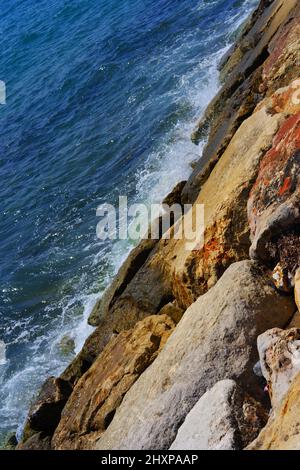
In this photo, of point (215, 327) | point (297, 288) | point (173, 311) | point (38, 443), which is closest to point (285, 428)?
point (297, 288)

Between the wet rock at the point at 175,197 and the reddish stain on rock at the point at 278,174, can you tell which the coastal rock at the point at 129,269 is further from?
the reddish stain on rock at the point at 278,174

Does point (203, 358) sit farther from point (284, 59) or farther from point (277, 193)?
point (284, 59)

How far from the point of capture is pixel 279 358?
8992mm

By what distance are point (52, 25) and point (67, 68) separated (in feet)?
37.5

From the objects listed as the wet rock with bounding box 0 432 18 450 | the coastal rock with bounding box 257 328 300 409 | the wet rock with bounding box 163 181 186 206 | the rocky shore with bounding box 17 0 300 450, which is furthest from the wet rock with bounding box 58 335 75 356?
the coastal rock with bounding box 257 328 300 409

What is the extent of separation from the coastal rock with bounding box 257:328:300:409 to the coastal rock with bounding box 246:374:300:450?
20.0 inches

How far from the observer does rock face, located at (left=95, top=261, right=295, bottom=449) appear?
32.0ft

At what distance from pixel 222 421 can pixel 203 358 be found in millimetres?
1480

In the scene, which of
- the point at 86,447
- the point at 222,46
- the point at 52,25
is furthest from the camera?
the point at 52,25

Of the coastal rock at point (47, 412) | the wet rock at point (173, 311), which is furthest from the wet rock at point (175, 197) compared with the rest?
the coastal rock at point (47, 412)

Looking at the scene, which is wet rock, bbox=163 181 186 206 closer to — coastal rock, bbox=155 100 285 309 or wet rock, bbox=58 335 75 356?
coastal rock, bbox=155 100 285 309

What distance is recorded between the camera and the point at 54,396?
14672 millimetres
